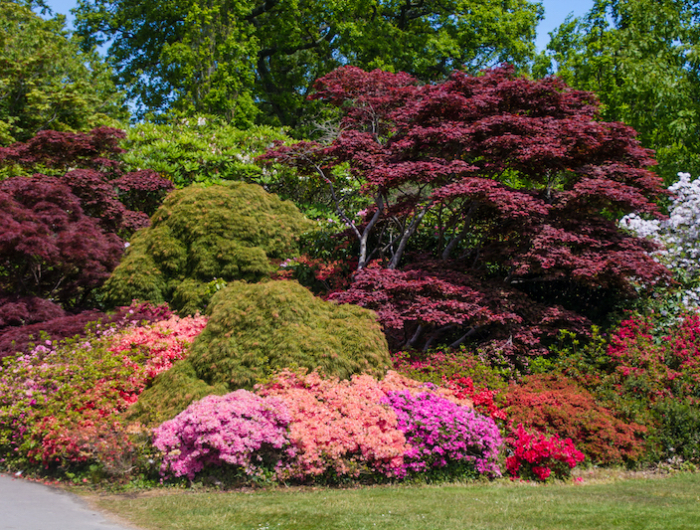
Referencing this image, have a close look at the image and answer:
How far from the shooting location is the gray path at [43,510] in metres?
5.32

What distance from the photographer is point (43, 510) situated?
5.86 m

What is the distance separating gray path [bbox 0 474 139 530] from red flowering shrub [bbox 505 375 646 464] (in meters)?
5.06

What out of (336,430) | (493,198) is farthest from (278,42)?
(336,430)

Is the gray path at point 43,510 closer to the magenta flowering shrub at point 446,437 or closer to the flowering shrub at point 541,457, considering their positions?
the magenta flowering shrub at point 446,437

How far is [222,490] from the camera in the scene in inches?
264

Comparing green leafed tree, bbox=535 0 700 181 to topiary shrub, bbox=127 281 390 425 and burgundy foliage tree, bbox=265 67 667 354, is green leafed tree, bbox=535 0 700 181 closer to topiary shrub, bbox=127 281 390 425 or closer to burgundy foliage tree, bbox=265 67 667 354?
burgundy foliage tree, bbox=265 67 667 354

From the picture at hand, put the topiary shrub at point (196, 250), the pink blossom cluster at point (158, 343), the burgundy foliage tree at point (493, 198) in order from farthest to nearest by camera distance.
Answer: the topiary shrub at point (196, 250) < the burgundy foliage tree at point (493, 198) < the pink blossom cluster at point (158, 343)

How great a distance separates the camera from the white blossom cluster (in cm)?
1104

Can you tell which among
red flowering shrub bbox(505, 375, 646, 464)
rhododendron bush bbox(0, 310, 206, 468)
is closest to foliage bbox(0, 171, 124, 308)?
rhododendron bush bbox(0, 310, 206, 468)

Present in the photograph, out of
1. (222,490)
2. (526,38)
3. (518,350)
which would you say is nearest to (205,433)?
(222,490)

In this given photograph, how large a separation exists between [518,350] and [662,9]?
16069 millimetres

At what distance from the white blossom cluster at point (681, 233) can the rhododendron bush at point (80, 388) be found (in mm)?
7963

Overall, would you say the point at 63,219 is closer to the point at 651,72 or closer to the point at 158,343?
the point at 158,343

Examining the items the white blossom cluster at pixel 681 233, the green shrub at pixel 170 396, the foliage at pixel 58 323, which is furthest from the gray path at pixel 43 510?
the white blossom cluster at pixel 681 233
